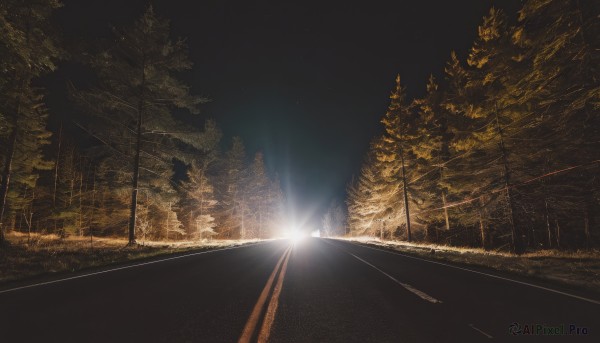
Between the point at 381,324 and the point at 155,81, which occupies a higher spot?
the point at 155,81

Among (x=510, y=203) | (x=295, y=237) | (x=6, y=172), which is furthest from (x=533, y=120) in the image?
(x=295, y=237)

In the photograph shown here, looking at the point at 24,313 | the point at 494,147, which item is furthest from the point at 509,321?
the point at 494,147

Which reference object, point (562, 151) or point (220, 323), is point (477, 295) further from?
point (562, 151)

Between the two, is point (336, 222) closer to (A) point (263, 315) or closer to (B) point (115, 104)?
(B) point (115, 104)

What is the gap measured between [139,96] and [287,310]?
18.6 m

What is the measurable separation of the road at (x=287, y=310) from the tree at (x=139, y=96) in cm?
1257

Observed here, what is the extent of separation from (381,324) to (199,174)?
37.9 m

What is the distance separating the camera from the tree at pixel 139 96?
16.8 metres

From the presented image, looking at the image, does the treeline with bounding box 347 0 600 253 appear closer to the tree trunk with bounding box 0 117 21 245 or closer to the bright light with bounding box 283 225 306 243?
the bright light with bounding box 283 225 306 243

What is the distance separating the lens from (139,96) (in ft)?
59.7

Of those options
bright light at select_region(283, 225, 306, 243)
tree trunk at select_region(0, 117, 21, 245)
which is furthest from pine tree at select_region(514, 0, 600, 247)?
bright light at select_region(283, 225, 306, 243)

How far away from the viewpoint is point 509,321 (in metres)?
4.03

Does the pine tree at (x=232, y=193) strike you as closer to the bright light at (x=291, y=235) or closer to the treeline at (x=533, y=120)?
the bright light at (x=291, y=235)

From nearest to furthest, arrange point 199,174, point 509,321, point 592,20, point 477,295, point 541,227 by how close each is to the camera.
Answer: point 509,321 < point 477,295 < point 592,20 < point 541,227 < point 199,174
